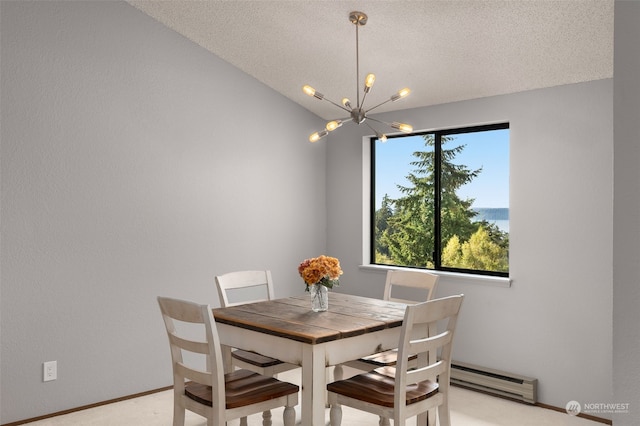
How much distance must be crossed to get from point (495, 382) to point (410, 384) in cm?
166

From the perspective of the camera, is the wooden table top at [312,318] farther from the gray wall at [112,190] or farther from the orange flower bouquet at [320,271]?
the gray wall at [112,190]

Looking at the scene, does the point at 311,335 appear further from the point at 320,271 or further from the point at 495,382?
the point at 495,382

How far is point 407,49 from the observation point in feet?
11.3

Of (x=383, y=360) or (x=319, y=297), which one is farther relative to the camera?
(x=383, y=360)

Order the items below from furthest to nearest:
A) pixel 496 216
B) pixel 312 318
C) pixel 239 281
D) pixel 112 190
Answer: pixel 496 216, pixel 112 190, pixel 239 281, pixel 312 318

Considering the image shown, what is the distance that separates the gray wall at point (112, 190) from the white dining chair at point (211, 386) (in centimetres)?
140

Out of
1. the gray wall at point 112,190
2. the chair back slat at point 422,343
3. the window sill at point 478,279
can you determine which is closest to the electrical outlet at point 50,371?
the gray wall at point 112,190

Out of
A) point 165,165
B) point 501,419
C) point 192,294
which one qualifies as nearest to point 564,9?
point 501,419

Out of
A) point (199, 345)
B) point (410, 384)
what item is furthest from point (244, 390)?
point (410, 384)

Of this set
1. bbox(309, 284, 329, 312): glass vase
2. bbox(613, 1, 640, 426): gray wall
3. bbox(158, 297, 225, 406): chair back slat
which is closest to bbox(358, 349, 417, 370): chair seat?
bbox(309, 284, 329, 312): glass vase

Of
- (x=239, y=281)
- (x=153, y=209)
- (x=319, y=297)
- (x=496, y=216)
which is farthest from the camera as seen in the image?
(x=496, y=216)

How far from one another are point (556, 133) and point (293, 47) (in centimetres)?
189

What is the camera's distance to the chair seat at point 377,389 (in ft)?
7.51

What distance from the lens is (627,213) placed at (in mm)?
1023
